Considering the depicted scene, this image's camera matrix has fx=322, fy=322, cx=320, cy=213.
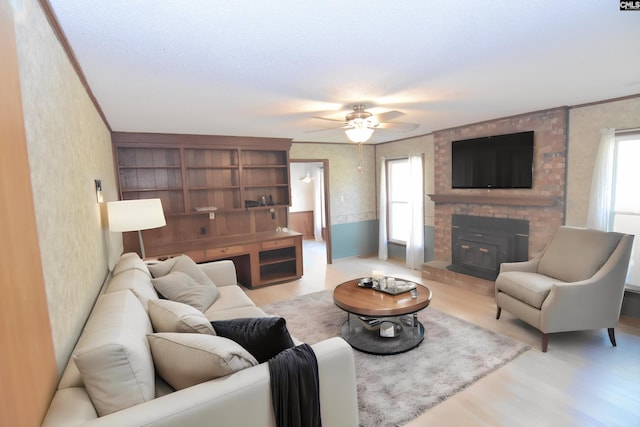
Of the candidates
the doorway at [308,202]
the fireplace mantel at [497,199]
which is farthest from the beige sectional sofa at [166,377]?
the doorway at [308,202]

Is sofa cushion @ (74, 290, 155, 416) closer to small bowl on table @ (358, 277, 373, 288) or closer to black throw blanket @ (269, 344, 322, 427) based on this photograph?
black throw blanket @ (269, 344, 322, 427)

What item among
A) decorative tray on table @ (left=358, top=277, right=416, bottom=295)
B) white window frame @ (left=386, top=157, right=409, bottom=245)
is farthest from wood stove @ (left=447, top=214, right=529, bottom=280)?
decorative tray on table @ (left=358, top=277, right=416, bottom=295)

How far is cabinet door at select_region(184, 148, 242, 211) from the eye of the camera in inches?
193

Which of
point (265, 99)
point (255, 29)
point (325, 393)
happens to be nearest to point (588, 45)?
point (255, 29)

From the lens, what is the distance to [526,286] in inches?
125

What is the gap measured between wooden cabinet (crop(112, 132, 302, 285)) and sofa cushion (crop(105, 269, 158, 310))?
1755mm

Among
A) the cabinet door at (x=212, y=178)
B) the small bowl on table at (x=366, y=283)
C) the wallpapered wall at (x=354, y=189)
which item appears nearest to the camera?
the small bowl on table at (x=366, y=283)

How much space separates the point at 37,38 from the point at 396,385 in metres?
2.92

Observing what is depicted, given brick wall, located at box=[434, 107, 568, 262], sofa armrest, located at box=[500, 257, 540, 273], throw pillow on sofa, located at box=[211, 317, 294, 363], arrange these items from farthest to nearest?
brick wall, located at box=[434, 107, 568, 262]
sofa armrest, located at box=[500, 257, 540, 273]
throw pillow on sofa, located at box=[211, 317, 294, 363]

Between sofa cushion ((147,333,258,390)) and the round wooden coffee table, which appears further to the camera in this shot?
the round wooden coffee table

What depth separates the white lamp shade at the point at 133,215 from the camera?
2.81 metres

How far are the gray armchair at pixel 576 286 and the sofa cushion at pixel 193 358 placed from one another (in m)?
2.77

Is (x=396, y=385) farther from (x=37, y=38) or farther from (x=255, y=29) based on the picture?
(x=37, y=38)

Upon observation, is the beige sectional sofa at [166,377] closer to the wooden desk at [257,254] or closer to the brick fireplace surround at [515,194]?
the wooden desk at [257,254]
